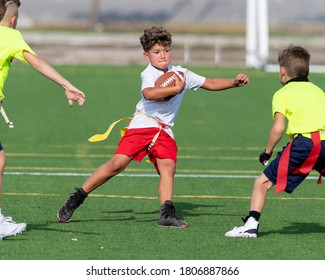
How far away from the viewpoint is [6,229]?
341 inches

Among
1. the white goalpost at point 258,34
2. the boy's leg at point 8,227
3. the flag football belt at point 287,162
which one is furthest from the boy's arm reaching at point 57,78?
the white goalpost at point 258,34

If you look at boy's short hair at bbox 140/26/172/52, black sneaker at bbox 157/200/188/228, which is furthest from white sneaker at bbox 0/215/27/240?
boy's short hair at bbox 140/26/172/52

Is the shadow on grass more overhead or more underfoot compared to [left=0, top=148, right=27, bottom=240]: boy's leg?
more underfoot

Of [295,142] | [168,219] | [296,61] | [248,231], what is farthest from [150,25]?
[248,231]

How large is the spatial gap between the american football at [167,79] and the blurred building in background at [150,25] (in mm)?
24412

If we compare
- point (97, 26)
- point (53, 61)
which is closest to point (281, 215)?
point (53, 61)

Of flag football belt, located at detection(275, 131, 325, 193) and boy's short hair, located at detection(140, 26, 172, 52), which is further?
boy's short hair, located at detection(140, 26, 172, 52)

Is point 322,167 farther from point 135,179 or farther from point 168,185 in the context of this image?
point 135,179

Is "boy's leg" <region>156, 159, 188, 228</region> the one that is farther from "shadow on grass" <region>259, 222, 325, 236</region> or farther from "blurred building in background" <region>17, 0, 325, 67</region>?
"blurred building in background" <region>17, 0, 325, 67</region>

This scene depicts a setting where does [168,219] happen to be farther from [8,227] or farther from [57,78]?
[57,78]

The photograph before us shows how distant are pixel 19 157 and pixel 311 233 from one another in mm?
6408

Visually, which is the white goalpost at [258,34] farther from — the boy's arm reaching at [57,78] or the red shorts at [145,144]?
the boy's arm reaching at [57,78]

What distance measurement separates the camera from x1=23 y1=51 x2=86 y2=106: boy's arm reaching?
27.2 feet

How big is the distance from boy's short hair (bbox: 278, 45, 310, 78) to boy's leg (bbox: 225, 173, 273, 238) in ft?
2.98
